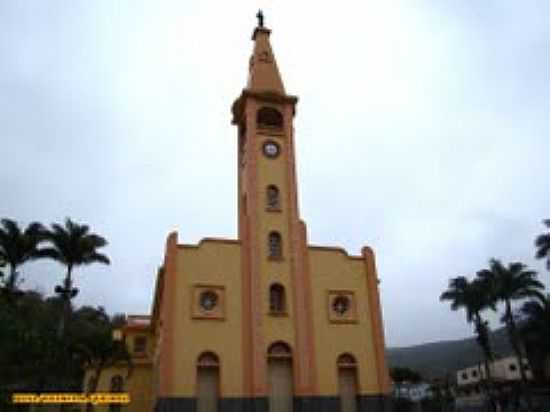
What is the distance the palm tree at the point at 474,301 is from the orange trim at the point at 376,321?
2054 cm

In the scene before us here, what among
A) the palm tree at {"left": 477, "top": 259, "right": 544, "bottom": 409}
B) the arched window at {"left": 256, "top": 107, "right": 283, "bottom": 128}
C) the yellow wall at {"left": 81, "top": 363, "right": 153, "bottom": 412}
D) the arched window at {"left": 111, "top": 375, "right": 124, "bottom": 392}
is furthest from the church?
the palm tree at {"left": 477, "top": 259, "right": 544, "bottom": 409}

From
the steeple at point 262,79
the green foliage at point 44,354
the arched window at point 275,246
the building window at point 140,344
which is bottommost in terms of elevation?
the green foliage at point 44,354

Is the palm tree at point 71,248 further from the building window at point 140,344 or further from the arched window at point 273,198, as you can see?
the arched window at point 273,198

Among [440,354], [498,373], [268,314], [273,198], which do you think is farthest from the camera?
[440,354]

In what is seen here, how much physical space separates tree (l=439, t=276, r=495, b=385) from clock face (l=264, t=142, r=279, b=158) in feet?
80.8

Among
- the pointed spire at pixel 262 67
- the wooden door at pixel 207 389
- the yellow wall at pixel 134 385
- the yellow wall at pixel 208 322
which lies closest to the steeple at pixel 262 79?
the pointed spire at pixel 262 67

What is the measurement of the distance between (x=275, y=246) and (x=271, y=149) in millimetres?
5862

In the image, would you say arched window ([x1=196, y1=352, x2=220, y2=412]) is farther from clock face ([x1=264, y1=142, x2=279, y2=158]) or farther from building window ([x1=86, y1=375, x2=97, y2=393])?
clock face ([x1=264, y1=142, x2=279, y2=158])

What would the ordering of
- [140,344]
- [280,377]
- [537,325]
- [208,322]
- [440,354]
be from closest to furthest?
[208,322]
[280,377]
[140,344]
[537,325]
[440,354]

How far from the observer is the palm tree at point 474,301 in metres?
51.8

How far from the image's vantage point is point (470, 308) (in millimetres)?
53625

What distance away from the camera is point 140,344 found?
42.2 meters

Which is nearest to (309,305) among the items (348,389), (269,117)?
(348,389)

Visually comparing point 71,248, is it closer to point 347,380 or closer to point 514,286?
point 347,380
